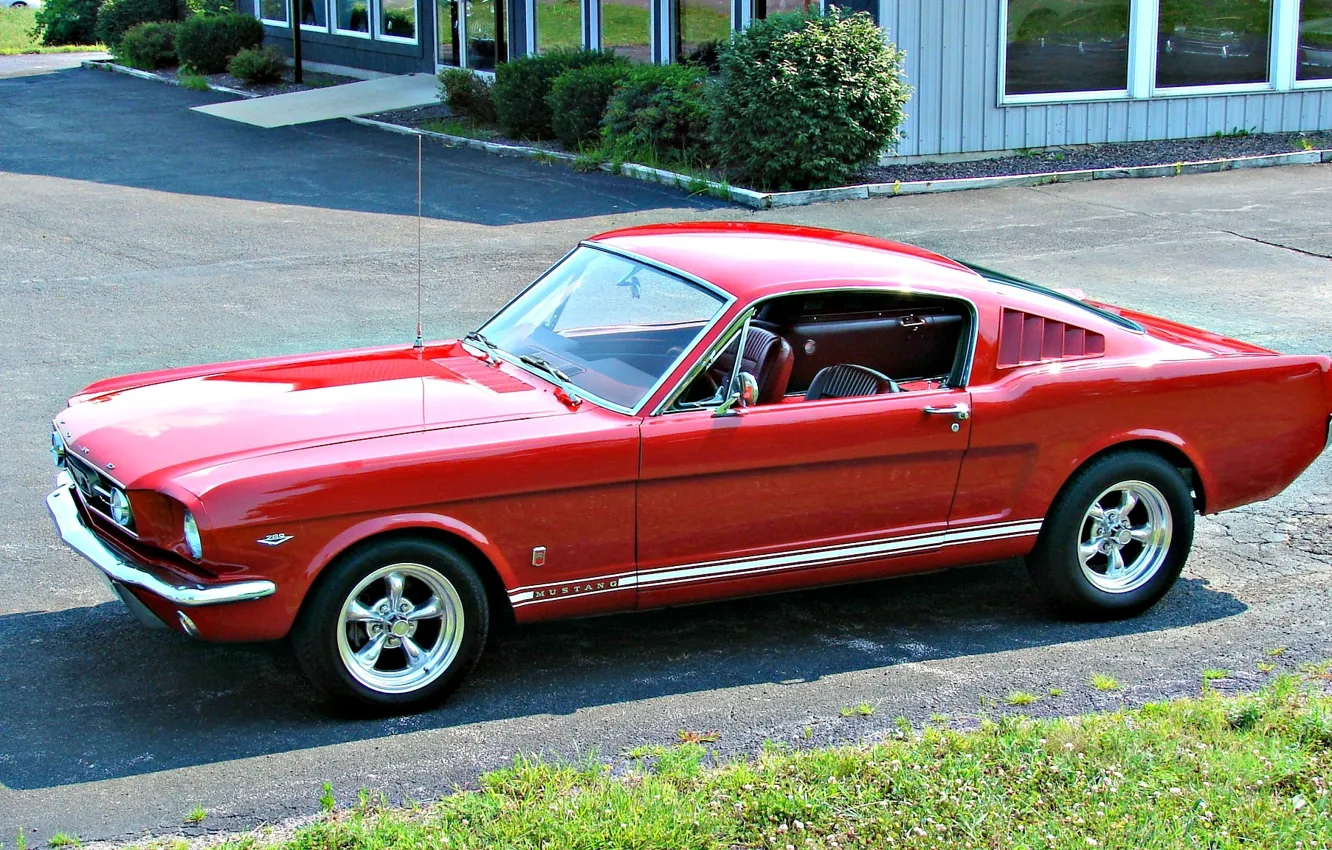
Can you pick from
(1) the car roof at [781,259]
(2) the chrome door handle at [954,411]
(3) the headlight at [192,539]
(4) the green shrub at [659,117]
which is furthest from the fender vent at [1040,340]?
(4) the green shrub at [659,117]

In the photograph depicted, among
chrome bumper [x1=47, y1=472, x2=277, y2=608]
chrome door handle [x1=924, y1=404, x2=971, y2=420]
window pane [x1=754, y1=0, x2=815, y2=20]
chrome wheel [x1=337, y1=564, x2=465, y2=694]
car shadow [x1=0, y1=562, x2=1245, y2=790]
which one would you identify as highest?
window pane [x1=754, y1=0, x2=815, y2=20]

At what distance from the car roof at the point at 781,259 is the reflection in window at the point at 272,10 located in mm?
26558

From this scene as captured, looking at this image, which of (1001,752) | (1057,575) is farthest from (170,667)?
(1057,575)

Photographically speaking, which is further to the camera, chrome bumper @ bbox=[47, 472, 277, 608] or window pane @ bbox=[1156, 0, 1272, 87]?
window pane @ bbox=[1156, 0, 1272, 87]

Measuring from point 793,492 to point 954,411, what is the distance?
2.31 feet

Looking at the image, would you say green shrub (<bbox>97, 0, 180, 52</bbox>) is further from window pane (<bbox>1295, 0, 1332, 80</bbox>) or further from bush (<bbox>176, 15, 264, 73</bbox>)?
window pane (<bbox>1295, 0, 1332, 80</bbox>)

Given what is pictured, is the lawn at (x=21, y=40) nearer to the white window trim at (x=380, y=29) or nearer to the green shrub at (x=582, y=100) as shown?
the white window trim at (x=380, y=29)

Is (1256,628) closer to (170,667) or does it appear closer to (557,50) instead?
(170,667)

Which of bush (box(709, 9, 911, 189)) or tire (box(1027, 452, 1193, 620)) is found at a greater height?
bush (box(709, 9, 911, 189))

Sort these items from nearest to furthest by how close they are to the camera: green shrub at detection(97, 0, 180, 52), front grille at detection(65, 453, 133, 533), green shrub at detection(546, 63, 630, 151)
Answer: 1. front grille at detection(65, 453, 133, 533)
2. green shrub at detection(546, 63, 630, 151)
3. green shrub at detection(97, 0, 180, 52)

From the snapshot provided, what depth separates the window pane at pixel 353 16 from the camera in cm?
2802

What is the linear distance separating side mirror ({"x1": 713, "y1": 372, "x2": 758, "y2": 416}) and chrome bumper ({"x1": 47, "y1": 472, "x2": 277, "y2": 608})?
168cm

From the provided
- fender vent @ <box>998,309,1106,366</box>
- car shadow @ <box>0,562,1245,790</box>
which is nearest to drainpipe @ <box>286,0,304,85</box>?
car shadow @ <box>0,562,1245,790</box>

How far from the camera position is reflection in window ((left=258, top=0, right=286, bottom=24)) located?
102 feet
